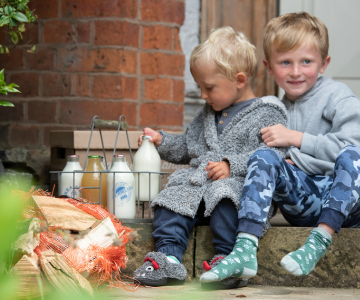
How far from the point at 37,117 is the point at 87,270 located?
1343 millimetres

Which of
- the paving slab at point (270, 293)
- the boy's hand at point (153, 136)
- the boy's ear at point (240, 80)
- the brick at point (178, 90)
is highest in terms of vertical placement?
the boy's ear at point (240, 80)

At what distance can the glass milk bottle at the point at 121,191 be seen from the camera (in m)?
1.33

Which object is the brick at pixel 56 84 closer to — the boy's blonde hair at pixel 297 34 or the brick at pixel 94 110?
the brick at pixel 94 110

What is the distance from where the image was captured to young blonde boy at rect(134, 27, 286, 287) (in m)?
1.20

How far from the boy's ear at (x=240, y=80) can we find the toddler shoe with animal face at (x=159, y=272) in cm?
67

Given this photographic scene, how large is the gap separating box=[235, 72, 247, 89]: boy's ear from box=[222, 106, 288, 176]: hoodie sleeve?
13cm

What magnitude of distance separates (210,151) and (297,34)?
0.50m

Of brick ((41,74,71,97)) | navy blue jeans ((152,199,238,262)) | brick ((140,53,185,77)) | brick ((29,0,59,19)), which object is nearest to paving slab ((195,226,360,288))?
navy blue jeans ((152,199,238,262))

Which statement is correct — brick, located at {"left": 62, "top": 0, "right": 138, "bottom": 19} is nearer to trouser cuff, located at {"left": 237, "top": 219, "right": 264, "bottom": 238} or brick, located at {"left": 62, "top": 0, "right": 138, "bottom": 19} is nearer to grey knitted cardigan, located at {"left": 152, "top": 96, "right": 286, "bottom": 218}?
grey knitted cardigan, located at {"left": 152, "top": 96, "right": 286, "bottom": 218}

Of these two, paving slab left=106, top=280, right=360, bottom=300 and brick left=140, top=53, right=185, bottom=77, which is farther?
brick left=140, top=53, right=185, bottom=77

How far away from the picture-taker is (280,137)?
133 centimetres

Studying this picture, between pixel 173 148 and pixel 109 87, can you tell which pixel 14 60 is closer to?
pixel 109 87

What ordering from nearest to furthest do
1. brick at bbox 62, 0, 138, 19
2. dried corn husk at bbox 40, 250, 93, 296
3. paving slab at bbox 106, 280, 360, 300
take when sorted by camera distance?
dried corn husk at bbox 40, 250, 93, 296
paving slab at bbox 106, 280, 360, 300
brick at bbox 62, 0, 138, 19

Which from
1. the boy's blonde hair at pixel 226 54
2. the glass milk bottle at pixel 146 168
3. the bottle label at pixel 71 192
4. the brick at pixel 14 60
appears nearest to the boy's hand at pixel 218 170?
the glass milk bottle at pixel 146 168
